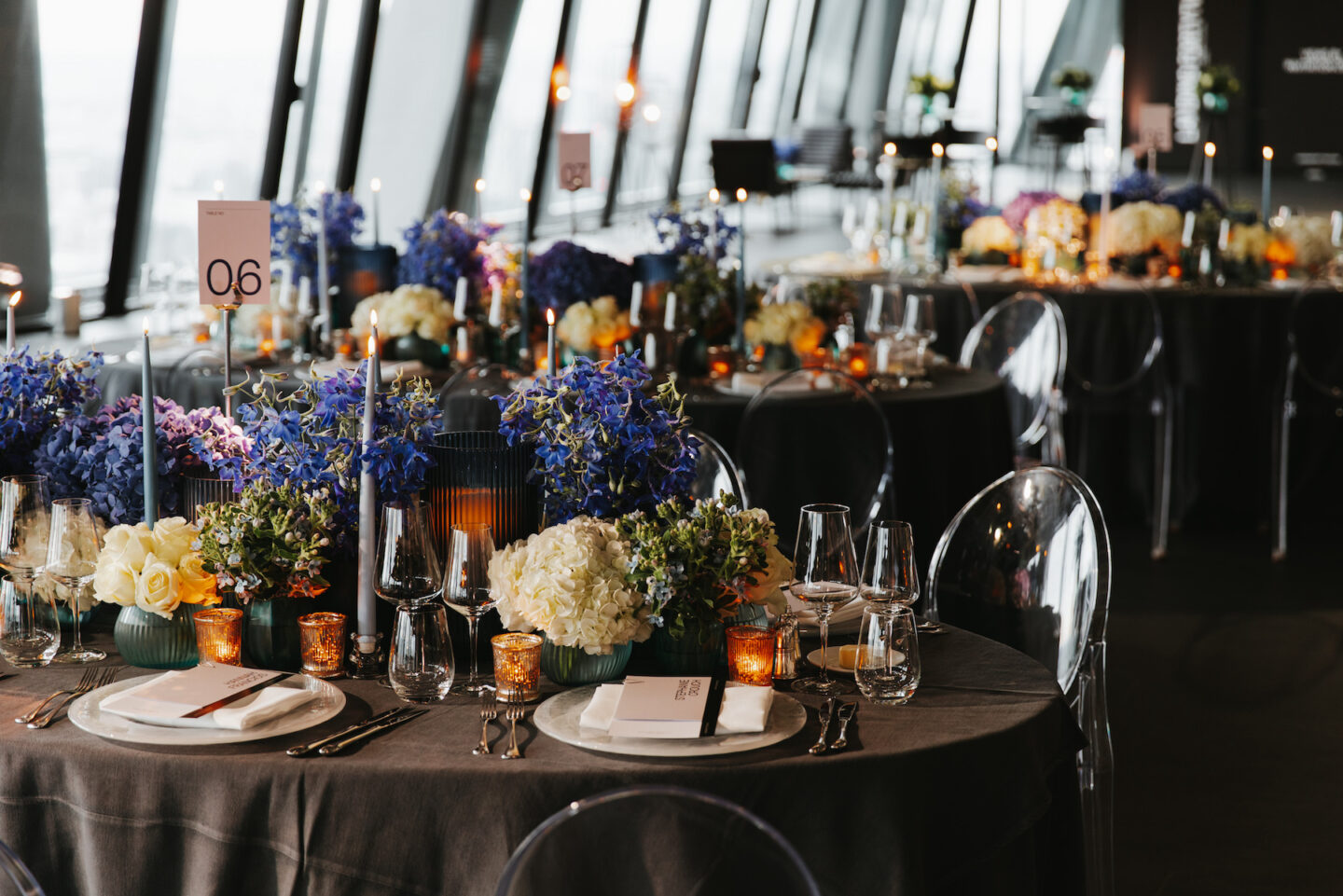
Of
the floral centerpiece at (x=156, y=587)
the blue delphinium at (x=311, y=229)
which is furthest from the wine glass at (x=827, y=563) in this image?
the blue delphinium at (x=311, y=229)

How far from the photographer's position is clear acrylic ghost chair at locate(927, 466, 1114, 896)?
2.41 metres

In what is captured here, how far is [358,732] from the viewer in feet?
5.93

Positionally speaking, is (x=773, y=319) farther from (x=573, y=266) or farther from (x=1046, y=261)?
(x=1046, y=261)

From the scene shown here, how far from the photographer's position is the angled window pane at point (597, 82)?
34.8 feet

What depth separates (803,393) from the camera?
3980 mm

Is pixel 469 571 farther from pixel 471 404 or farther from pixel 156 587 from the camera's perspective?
pixel 471 404

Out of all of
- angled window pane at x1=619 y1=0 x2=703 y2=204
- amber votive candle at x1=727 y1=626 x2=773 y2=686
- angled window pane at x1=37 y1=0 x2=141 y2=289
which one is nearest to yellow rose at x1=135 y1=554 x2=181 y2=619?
amber votive candle at x1=727 y1=626 x2=773 y2=686

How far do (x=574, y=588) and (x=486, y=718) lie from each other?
0.20 metres

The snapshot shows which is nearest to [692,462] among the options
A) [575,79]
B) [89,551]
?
[89,551]

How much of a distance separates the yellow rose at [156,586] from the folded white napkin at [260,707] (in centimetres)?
24

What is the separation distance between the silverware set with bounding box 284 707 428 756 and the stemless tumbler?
602 mm

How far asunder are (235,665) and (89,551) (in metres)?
0.29

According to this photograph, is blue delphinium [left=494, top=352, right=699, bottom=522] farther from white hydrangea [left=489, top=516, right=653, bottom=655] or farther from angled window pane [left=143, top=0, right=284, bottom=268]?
angled window pane [left=143, top=0, right=284, bottom=268]

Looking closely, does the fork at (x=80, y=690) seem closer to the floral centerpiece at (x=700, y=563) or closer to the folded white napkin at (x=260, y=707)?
the folded white napkin at (x=260, y=707)
